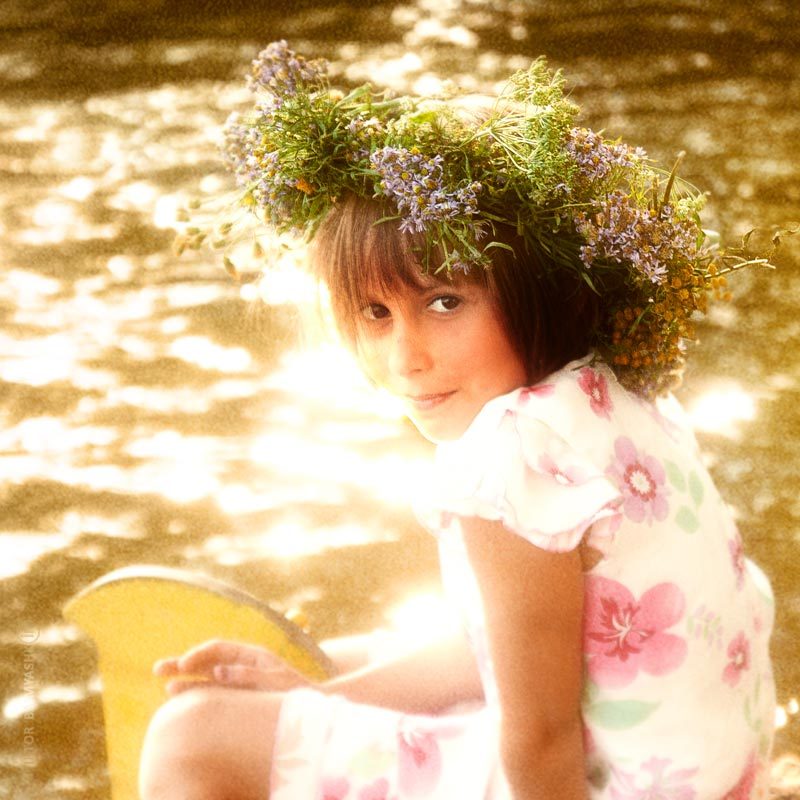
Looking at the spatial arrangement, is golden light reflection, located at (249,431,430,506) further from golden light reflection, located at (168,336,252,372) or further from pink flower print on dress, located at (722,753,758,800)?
pink flower print on dress, located at (722,753,758,800)

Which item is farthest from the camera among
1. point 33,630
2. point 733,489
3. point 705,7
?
point 705,7

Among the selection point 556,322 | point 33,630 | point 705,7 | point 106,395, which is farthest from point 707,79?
point 556,322

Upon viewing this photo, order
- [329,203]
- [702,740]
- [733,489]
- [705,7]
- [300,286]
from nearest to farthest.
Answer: [702,740]
[329,203]
[300,286]
[733,489]
[705,7]

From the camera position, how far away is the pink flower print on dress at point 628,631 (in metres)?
0.92

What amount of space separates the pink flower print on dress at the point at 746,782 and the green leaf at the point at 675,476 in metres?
0.26

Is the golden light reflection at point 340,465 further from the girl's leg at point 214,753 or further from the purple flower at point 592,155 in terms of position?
the purple flower at point 592,155

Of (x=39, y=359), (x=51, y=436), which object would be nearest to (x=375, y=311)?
(x=51, y=436)

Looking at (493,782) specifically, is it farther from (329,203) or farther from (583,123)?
(583,123)

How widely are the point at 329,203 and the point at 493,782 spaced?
55 cm

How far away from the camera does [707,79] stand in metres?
4.02

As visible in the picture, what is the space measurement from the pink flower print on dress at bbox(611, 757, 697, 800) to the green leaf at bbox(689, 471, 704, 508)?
23cm

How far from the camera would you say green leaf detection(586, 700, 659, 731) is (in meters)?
0.94

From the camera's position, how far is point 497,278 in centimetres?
100

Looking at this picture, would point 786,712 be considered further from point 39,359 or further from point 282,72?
point 39,359
